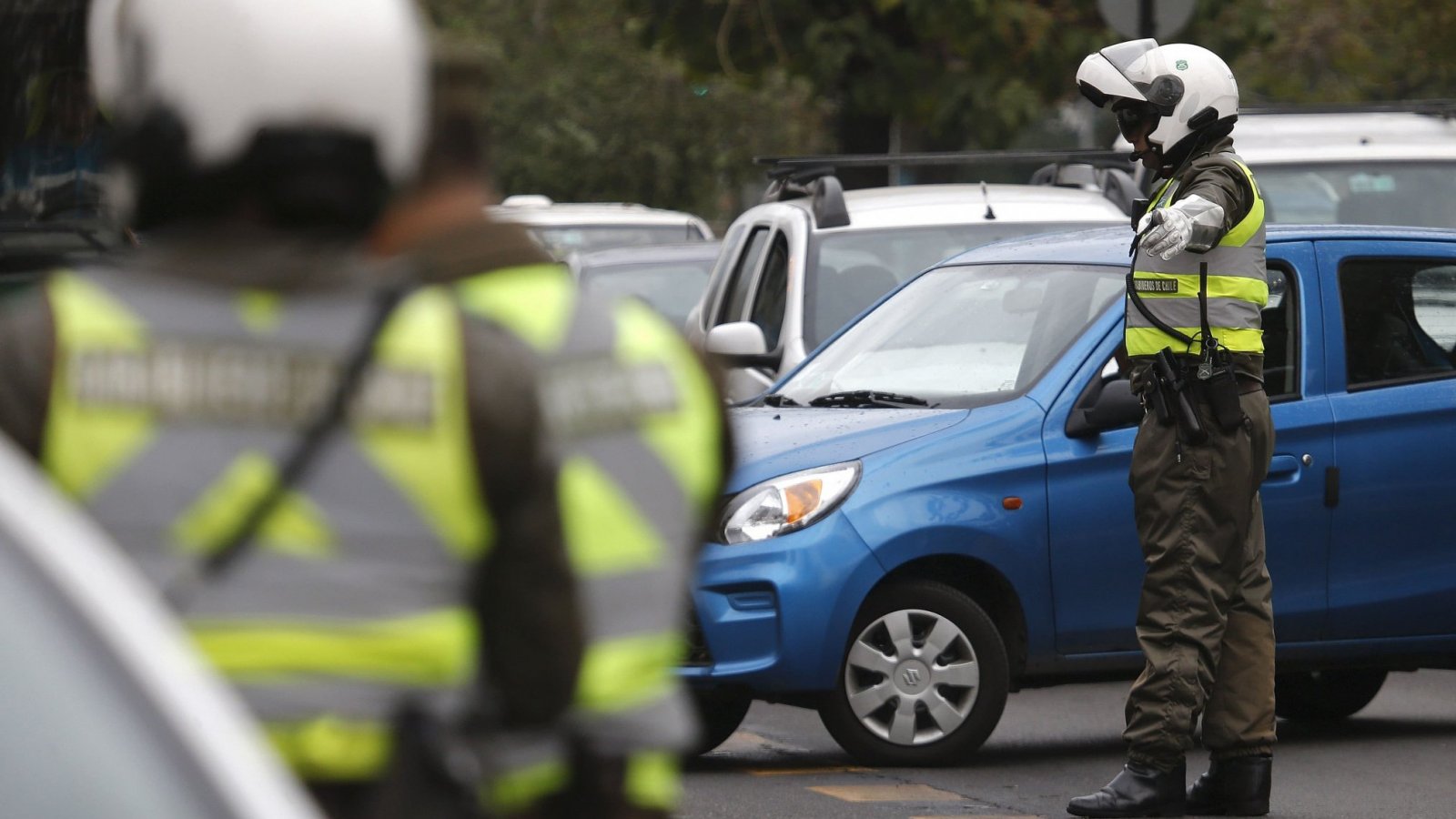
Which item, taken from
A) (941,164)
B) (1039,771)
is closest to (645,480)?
(1039,771)

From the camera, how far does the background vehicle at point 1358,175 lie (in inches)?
463

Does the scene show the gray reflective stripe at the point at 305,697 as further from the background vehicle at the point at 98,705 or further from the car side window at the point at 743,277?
the car side window at the point at 743,277

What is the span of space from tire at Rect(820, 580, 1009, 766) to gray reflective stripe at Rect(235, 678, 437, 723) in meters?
5.62

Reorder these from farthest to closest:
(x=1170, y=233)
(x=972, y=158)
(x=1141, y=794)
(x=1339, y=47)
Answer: (x=1339, y=47), (x=972, y=158), (x=1141, y=794), (x=1170, y=233)

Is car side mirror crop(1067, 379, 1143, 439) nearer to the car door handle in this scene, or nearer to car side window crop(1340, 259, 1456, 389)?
the car door handle

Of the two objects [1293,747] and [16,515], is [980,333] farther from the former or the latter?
[16,515]

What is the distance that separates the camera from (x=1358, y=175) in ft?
39.1

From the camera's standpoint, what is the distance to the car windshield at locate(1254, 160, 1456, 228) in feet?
38.4

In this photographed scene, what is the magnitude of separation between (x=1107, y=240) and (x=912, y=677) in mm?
1625

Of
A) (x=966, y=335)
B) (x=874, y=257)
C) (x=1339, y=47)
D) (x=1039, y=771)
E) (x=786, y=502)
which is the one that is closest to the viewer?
(x=786, y=502)

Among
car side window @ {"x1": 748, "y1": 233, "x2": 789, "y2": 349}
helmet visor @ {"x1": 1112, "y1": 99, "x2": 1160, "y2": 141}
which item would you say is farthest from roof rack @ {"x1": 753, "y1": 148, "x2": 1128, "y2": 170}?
helmet visor @ {"x1": 1112, "y1": 99, "x2": 1160, "y2": 141}

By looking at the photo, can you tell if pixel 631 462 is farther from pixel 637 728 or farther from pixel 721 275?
pixel 721 275

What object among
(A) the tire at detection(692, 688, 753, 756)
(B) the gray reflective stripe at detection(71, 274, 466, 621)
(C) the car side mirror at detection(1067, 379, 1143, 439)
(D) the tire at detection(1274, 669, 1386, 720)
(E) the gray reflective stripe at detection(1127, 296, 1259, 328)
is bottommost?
(D) the tire at detection(1274, 669, 1386, 720)

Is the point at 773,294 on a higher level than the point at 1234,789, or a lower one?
higher
